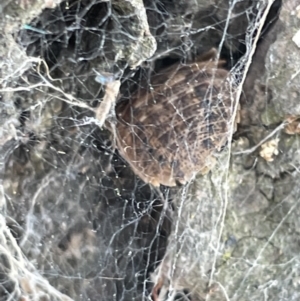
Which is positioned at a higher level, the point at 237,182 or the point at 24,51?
the point at 24,51

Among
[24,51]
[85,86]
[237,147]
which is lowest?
[237,147]

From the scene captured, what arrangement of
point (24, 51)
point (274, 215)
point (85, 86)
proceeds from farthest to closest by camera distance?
point (274, 215), point (85, 86), point (24, 51)

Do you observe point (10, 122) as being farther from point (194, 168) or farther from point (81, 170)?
point (194, 168)

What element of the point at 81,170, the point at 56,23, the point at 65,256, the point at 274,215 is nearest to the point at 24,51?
the point at 56,23

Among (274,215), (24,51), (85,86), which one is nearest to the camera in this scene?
(24,51)

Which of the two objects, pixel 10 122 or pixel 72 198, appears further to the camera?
pixel 72 198
